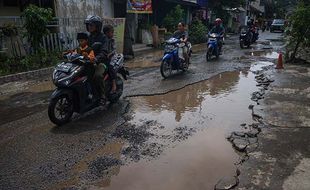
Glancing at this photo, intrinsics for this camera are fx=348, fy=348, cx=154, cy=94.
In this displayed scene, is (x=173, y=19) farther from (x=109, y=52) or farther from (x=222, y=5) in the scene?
(x=109, y=52)

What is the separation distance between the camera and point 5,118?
22.4 ft

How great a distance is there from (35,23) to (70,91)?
20.7 ft

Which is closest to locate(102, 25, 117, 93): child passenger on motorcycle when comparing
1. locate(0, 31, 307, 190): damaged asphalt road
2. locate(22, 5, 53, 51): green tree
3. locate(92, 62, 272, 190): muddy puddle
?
locate(0, 31, 307, 190): damaged asphalt road

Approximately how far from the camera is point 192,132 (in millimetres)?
6074

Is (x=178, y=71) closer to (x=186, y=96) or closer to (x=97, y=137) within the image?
(x=186, y=96)

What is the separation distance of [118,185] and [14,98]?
17.0ft

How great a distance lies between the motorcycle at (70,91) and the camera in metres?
6.12

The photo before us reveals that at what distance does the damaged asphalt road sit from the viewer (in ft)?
14.4

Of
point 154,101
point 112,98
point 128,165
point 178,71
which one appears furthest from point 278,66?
point 128,165

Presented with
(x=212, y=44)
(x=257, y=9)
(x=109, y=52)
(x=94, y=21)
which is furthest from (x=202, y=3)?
(x=257, y=9)

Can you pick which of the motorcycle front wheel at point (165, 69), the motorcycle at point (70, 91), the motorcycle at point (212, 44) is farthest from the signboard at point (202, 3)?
the motorcycle at point (70, 91)

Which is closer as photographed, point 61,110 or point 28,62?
point 61,110

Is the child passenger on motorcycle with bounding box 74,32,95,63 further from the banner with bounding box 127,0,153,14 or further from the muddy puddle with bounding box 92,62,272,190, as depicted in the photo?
the banner with bounding box 127,0,153,14

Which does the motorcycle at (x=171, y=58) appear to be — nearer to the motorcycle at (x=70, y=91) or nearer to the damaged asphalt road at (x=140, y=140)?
the damaged asphalt road at (x=140, y=140)
